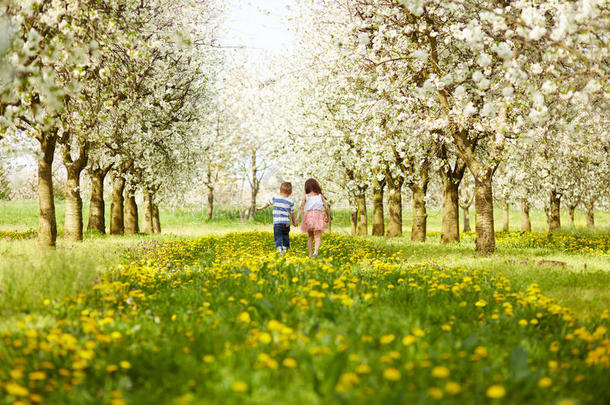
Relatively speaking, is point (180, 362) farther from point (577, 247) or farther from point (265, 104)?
point (265, 104)

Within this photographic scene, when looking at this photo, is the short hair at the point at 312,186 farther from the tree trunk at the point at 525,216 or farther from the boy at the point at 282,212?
the tree trunk at the point at 525,216

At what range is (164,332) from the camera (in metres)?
4.89

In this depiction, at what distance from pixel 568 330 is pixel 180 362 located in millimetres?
4444

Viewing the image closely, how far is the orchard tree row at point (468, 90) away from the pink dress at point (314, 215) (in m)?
3.61

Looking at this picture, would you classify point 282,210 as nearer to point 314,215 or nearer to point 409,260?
point 314,215

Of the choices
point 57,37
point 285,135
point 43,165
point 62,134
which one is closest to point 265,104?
point 285,135

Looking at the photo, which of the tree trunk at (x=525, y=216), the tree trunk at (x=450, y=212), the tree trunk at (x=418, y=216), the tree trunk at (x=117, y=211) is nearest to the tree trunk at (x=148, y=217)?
the tree trunk at (x=117, y=211)

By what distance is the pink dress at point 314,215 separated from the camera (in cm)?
1266

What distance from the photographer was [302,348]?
3896 millimetres

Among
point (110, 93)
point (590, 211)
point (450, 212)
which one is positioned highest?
point (110, 93)

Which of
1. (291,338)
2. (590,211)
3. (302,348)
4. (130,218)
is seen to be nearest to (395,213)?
(130,218)

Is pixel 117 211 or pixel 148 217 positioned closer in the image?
pixel 117 211

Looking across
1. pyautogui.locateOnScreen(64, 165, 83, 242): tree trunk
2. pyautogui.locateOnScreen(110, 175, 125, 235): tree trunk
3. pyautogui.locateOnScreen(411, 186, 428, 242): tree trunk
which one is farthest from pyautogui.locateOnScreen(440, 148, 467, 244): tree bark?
pyautogui.locateOnScreen(110, 175, 125, 235): tree trunk

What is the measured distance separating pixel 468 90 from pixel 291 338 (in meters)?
12.6
